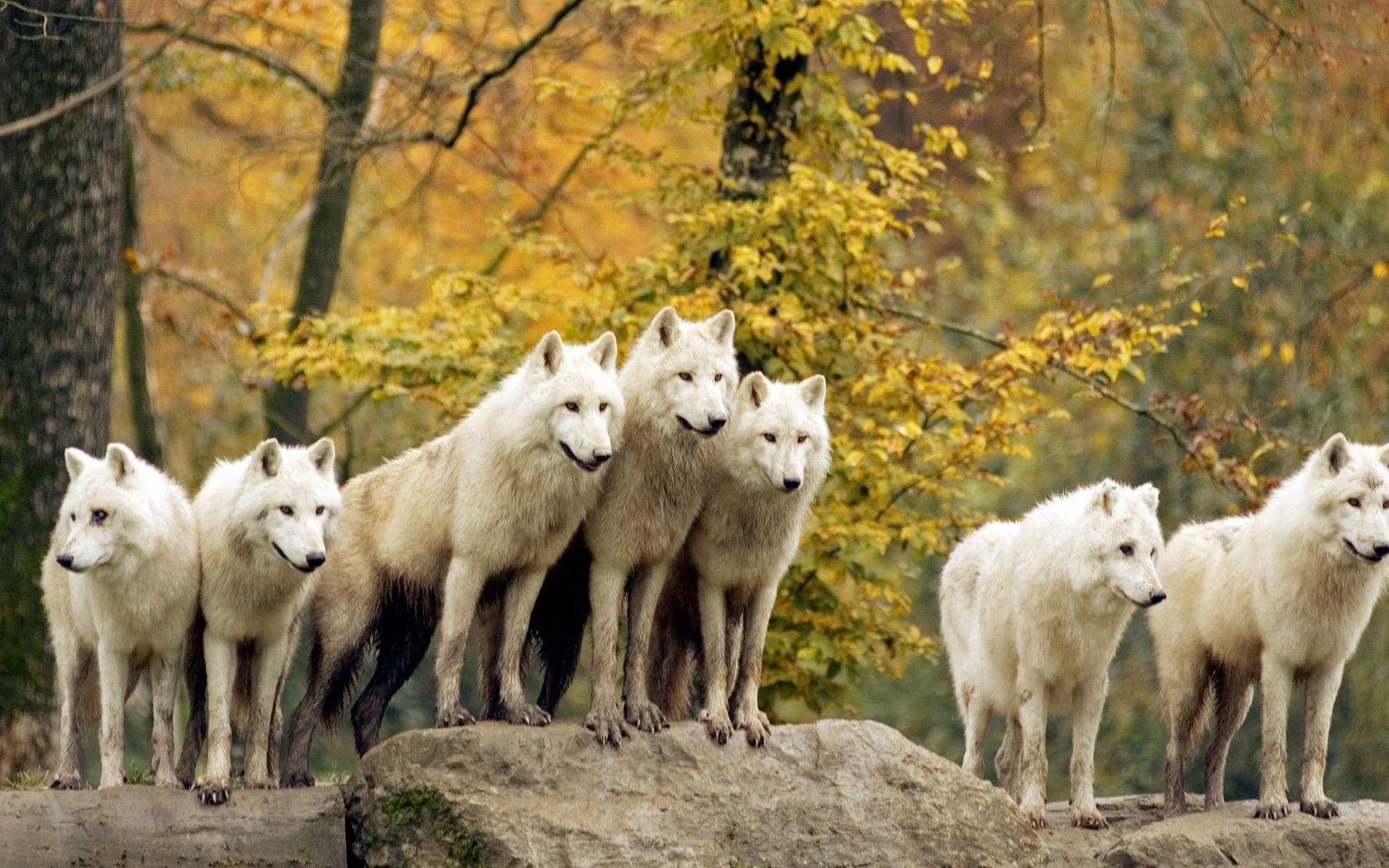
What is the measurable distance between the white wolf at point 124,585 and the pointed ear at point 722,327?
2.80 metres

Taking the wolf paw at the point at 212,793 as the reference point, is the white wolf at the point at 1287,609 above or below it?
above

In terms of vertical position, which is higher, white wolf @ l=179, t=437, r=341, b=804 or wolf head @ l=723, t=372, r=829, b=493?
wolf head @ l=723, t=372, r=829, b=493

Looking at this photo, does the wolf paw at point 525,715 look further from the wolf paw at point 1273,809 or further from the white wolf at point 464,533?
the wolf paw at point 1273,809

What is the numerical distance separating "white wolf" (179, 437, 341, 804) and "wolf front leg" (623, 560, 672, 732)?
150 cm

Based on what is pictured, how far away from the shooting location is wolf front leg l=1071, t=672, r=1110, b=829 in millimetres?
8656

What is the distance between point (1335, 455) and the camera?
853cm

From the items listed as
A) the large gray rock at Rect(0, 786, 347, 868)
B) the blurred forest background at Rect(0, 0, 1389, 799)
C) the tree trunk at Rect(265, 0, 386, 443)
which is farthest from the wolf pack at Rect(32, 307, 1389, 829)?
the tree trunk at Rect(265, 0, 386, 443)

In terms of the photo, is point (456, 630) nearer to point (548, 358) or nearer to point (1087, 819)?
point (548, 358)

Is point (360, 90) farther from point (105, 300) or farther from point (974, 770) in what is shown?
point (974, 770)

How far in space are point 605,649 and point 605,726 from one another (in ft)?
1.17

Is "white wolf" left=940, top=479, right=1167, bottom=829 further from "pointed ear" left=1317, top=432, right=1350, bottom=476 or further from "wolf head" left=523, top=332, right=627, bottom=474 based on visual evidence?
"wolf head" left=523, top=332, right=627, bottom=474

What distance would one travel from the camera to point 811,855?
769 cm

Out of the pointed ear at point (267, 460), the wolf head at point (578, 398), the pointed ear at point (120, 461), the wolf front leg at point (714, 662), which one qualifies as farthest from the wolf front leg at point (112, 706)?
the wolf front leg at point (714, 662)

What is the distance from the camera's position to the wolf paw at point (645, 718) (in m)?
7.89
